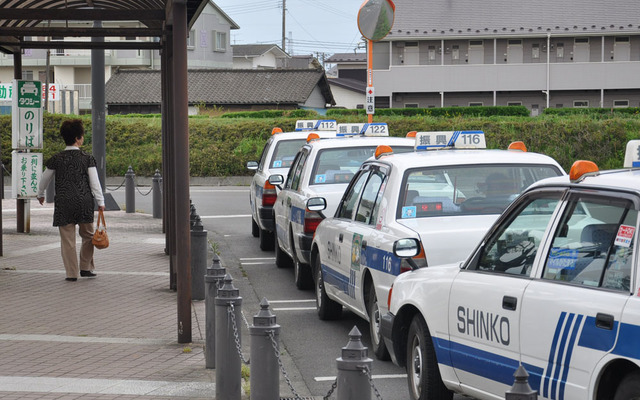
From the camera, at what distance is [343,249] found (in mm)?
8867

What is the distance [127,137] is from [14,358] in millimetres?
27409

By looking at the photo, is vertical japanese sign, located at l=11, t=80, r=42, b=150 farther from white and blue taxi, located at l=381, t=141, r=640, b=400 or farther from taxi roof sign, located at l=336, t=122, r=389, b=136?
white and blue taxi, located at l=381, t=141, r=640, b=400

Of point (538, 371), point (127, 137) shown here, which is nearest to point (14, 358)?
point (538, 371)

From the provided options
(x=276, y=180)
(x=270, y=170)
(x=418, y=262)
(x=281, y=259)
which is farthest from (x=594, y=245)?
(x=270, y=170)

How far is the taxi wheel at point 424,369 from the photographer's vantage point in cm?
592

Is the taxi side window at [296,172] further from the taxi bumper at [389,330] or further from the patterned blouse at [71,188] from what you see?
the taxi bumper at [389,330]

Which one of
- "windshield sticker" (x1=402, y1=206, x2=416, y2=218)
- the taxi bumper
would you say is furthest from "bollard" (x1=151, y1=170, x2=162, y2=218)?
the taxi bumper

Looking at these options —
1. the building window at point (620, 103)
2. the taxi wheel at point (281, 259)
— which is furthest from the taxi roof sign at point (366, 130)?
the building window at point (620, 103)

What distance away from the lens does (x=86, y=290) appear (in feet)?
37.6

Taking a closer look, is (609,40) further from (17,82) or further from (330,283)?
(330,283)

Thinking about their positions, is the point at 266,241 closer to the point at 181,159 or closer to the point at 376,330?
the point at 181,159

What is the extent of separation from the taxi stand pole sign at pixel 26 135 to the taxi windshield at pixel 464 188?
891 centimetres

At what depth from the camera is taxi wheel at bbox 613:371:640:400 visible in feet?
13.6

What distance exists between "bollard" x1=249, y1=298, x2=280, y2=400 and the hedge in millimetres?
25759
